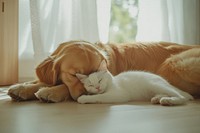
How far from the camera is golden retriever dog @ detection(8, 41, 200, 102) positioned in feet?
4.41

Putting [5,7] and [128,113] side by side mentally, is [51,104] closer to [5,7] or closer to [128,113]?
[128,113]

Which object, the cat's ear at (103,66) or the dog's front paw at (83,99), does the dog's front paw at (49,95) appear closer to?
the dog's front paw at (83,99)

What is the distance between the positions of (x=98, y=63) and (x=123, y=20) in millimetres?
1071

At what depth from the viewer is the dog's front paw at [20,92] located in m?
1.38

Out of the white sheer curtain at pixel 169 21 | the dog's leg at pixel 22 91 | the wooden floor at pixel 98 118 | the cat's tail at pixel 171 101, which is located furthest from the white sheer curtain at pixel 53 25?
the cat's tail at pixel 171 101

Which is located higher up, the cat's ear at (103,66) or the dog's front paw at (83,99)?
the cat's ear at (103,66)

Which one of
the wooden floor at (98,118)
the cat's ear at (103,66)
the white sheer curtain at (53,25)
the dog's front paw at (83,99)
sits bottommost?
the wooden floor at (98,118)

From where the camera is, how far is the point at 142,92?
1.39 meters

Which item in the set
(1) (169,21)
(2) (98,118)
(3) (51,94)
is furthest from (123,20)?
(2) (98,118)

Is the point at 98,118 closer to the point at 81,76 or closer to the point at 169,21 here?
the point at 81,76

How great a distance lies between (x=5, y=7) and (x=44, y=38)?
0.35 metres

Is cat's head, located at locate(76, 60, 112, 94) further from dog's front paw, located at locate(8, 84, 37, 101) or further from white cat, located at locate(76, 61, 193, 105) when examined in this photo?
dog's front paw, located at locate(8, 84, 37, 101)

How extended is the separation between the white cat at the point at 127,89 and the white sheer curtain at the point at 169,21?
3.16 feet

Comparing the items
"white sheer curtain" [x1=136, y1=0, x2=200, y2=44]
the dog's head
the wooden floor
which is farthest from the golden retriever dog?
"white sheer curtain" [x1=136, y1=0, x2=200, y2=44]
